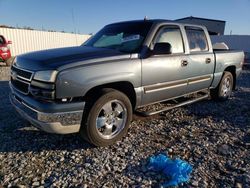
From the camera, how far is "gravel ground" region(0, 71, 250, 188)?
293cm

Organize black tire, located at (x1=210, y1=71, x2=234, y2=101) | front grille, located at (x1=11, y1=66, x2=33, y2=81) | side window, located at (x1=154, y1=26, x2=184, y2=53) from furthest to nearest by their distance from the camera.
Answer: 1. black tire, located at (x1=210, y1=71, x2=234, y2=101)
2. side window, located at (x1=154, y1=26, x2=184, y2=53)
3. front grille, located at (x1=11, y1=66, x2=33, y2=81)

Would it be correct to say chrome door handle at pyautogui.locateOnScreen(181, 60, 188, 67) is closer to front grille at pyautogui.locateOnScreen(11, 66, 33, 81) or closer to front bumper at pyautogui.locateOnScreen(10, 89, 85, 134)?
front bumper at pyautogui.locateOnScreen(10, 89, 85, 134)

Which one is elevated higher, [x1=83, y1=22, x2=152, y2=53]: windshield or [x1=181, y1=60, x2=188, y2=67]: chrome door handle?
[x1=83, y1=22, x2=152, y2=53]: windshield

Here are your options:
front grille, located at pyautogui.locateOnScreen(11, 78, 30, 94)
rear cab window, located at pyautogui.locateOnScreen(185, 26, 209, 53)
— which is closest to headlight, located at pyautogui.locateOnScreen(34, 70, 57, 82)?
front grille, located at pyautogui.locateOnScreen(11, 78, 30, 94)

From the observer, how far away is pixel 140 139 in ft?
13.3

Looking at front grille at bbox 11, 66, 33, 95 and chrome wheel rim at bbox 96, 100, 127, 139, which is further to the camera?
chrome wheel rim at bbox 96, 100, 127, 139

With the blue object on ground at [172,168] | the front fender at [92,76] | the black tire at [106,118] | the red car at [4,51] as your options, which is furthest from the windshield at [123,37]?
the red car at [4,51]

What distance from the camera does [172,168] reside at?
3066 mm

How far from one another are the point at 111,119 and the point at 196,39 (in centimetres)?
278

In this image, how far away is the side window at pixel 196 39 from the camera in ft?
16.7

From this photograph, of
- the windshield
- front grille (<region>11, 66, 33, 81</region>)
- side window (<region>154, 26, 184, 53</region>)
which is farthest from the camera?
side window (<region>154, 26, 184, 53</region>)

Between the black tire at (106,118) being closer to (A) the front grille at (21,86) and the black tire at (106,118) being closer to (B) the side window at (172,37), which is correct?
(A) the front grille at (21,86)

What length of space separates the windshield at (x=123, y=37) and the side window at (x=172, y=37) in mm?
268

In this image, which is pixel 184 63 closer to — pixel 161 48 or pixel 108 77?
pixel 161 48
